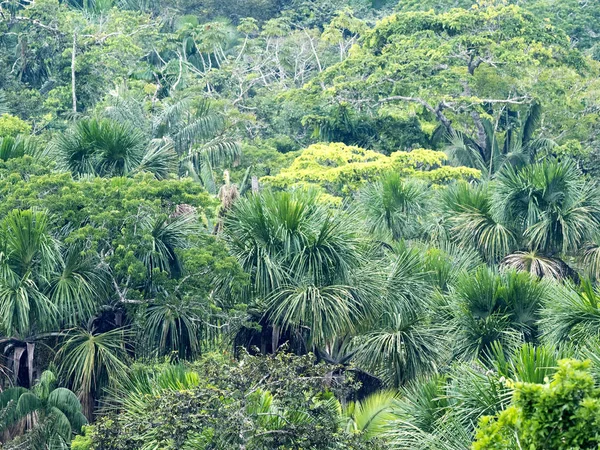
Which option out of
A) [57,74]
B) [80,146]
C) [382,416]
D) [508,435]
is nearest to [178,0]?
[57,74]

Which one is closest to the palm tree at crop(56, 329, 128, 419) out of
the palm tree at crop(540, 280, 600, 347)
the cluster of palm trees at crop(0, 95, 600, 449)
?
the cluster of palm trees at crop(0, 95, 600, 449)

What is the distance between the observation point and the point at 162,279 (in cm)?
1784

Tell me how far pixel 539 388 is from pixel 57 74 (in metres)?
28.5

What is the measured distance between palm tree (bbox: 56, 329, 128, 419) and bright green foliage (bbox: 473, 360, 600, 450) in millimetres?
9887

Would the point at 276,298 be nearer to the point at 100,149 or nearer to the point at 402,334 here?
the point at 402,334

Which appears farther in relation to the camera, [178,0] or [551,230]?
[178,0]

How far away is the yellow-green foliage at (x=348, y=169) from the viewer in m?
30.9

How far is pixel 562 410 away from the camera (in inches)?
308

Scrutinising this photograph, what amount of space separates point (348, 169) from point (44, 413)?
1600cm

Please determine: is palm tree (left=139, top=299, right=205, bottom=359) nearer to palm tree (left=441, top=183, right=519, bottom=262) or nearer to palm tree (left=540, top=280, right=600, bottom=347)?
palm tree (left=540, top=280, right=600, bottom=347)

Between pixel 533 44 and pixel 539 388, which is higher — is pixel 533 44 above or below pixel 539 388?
below

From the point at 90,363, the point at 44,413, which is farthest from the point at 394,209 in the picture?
the point at 44,413

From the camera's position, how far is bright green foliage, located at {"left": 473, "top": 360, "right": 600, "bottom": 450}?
25.5 feet

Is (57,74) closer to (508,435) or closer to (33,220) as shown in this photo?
(33,220)
